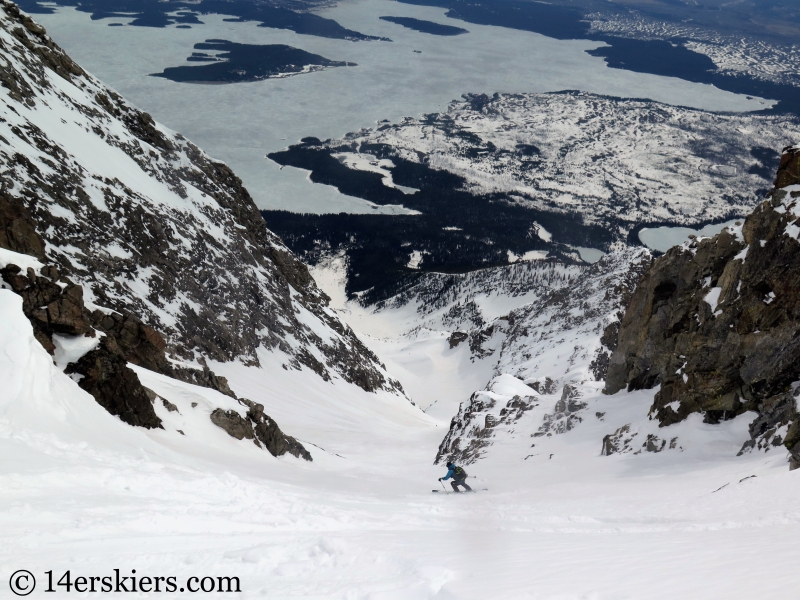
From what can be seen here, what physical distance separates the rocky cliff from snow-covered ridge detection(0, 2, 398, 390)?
27.3 m

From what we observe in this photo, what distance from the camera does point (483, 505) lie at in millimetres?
20922

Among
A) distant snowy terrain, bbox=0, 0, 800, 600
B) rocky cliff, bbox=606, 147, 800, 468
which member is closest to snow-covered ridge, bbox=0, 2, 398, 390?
distant snowy terrain, bbox=0, 0, 800, 600

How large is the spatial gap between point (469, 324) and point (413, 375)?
31262 mm

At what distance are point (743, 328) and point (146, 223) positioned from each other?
38.6 m

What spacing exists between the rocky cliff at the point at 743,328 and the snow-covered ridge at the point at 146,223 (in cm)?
2728

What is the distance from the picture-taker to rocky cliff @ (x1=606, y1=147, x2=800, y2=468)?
22984mm

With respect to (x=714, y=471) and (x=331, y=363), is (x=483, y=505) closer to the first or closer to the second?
(x=714, y=471)

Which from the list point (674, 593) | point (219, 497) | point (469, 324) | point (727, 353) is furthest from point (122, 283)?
point (469, 324)

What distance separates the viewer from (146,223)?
47.8 meters

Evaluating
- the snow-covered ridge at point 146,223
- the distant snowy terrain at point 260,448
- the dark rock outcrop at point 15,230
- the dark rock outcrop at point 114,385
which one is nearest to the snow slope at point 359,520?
the distant snowy terrain at point 260,448

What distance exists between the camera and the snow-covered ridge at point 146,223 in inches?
1604

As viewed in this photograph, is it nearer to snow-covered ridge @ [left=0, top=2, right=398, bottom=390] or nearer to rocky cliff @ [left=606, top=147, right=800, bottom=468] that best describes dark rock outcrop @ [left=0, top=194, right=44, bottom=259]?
snow-covered ridge @ [left=0, top=2, right=398, bottom=390]

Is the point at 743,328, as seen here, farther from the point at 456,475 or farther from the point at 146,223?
the point at 146,223

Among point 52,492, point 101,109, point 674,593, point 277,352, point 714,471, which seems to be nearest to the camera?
point 674,593
